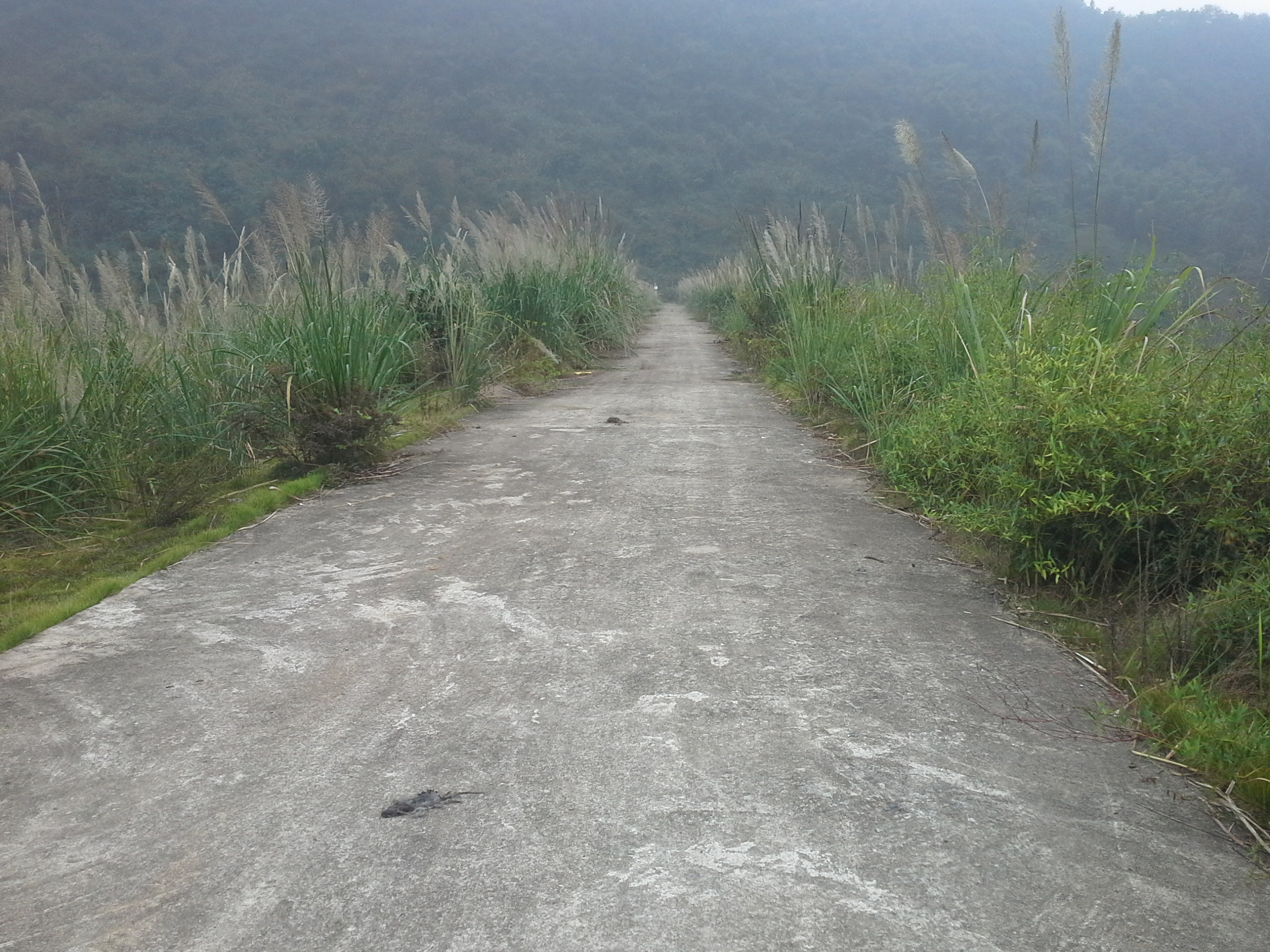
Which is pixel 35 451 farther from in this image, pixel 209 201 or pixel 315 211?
pixel 315 211

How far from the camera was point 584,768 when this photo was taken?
2.35 meters

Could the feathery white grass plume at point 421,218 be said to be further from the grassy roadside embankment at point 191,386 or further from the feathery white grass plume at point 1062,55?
the feathery white grass plume at point 1062,55

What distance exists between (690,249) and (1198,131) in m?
47.2

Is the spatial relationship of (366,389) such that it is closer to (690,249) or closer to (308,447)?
(308,447)

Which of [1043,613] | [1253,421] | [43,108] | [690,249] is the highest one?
[43,108]

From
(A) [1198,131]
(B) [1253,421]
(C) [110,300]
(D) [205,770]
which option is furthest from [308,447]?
(A) [1198,131]

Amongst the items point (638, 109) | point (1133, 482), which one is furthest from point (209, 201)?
point (638, 109)

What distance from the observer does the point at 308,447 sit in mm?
5641

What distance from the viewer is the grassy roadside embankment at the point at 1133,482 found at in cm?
267

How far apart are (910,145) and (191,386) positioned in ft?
14.1

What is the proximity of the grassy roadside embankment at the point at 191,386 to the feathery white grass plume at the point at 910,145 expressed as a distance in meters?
3.27

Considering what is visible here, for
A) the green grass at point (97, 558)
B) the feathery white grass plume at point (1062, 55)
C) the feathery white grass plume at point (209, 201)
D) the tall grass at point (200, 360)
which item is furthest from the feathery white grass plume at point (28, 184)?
the feathery white grass plume at point (1062, 55)

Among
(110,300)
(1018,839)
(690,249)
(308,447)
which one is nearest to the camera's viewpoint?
(1018,839)

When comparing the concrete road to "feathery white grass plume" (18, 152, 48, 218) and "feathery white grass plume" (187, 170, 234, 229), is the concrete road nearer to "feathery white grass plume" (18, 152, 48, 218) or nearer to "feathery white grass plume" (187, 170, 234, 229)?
"feathery white grass plume" (187, 170, 234, 229)
